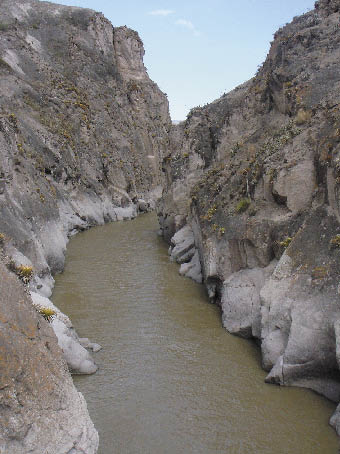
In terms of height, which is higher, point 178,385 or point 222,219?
point 222,219

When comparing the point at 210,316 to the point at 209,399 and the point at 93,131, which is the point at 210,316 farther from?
the point at 93,131

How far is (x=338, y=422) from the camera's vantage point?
12383 mm

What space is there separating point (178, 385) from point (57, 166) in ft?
123

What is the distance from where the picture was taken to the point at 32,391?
9.56 m

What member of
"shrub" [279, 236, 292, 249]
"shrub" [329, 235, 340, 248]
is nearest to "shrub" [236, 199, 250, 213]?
"shrub" [279, 236, 292, 249]

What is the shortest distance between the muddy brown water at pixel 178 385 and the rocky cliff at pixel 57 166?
164 cm

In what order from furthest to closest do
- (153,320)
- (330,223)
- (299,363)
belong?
(153,320) → (330,223) → (299,363)

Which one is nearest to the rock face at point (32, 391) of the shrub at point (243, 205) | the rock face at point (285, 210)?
the rock face at point (285, 210)

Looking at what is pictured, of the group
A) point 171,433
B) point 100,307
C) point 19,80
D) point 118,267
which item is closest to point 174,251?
point 118,267

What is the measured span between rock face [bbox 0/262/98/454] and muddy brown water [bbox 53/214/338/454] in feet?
7.42

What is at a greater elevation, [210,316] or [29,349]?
[29,349]

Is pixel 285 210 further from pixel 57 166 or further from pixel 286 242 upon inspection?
pixel 57 166

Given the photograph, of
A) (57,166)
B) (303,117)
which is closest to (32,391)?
(303,117)

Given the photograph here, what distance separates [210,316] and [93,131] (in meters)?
48.8
